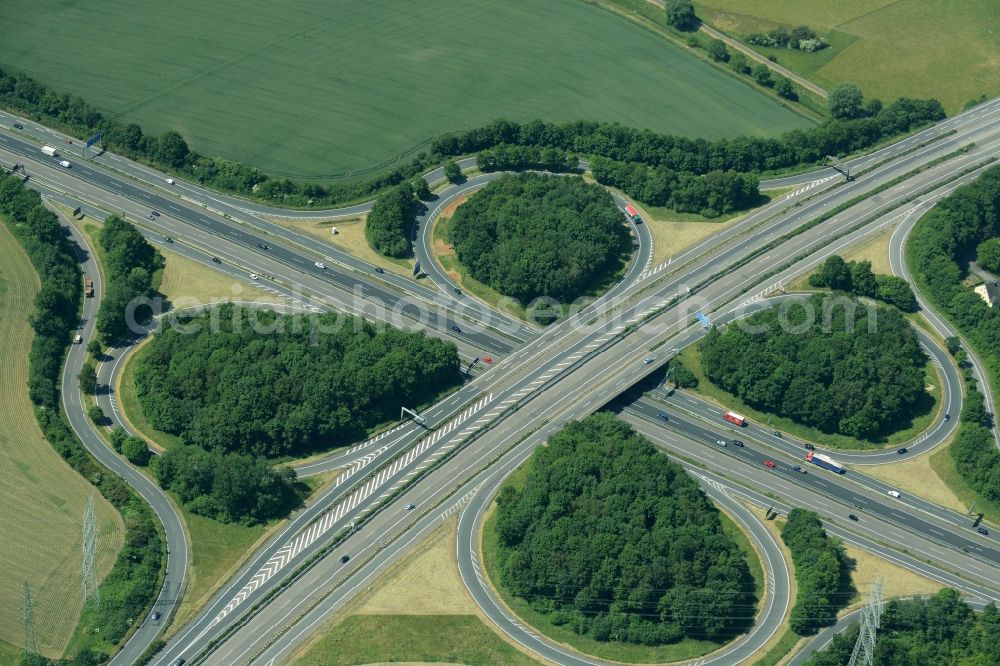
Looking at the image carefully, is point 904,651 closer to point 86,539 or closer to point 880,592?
point 880,592

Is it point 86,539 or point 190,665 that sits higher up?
point 86,539

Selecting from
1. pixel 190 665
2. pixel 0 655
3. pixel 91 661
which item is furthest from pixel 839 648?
pixel 0 655

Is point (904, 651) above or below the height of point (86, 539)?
below

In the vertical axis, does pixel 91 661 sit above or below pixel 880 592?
below

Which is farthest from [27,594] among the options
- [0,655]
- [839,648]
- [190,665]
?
[839,648]

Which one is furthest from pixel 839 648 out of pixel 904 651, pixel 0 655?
pixel 0 655

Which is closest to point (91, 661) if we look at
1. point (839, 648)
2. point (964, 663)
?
point (839, 648)

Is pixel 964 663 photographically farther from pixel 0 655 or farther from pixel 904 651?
pixel 0 655

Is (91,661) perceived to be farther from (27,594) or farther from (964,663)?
(964,663)
